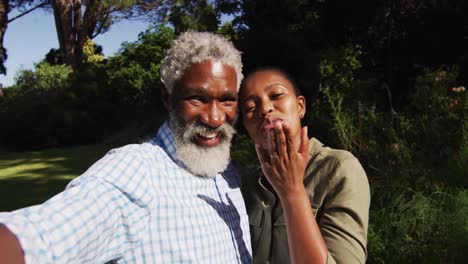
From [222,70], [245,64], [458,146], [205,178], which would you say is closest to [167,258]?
[205,178]

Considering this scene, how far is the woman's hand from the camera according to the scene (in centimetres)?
160

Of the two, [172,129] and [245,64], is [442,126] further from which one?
[172,129]

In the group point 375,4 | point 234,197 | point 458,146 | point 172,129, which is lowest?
point 458,146

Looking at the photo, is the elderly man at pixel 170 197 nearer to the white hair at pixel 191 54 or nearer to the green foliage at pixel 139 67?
the white hair at pixel 191 54

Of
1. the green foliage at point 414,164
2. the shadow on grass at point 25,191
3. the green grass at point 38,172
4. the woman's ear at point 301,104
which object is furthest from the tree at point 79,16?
the woman's ear at point 301,104

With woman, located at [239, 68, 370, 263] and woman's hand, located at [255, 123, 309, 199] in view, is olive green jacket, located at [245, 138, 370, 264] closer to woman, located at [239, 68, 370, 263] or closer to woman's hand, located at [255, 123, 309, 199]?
woman, located at [239, 68, 370, 263]

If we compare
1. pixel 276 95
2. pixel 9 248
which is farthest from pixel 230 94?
pixel 9 248

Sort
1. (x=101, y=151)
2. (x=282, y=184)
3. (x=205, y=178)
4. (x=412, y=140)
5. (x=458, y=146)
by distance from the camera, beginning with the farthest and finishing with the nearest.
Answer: (x=101, y=151)
(x=412, y=140)
(x=458, y=146)
(x=205, y=178)
(x=282, y=184)

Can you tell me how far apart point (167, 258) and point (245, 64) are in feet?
3.65

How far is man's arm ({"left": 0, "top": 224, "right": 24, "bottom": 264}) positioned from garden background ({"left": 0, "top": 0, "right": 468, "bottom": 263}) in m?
1.44

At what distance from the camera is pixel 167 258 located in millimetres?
1504

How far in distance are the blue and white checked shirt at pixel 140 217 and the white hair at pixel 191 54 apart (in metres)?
0.23

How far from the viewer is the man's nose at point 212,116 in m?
1.85

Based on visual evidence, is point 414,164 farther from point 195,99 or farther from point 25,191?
point 25,191
